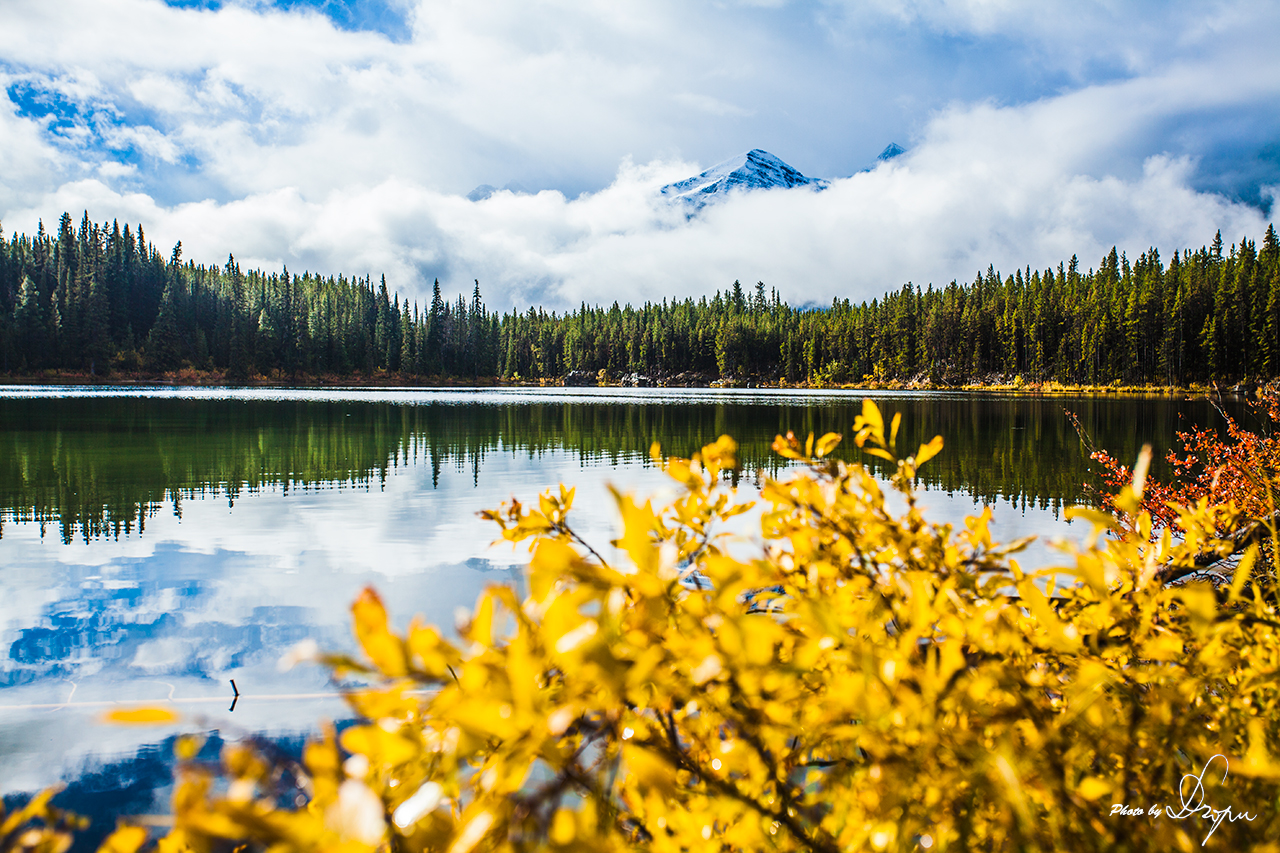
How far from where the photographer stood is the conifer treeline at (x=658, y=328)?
272ft

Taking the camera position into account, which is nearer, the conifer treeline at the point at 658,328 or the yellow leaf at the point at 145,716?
the yellow leaf at the point at 145,716

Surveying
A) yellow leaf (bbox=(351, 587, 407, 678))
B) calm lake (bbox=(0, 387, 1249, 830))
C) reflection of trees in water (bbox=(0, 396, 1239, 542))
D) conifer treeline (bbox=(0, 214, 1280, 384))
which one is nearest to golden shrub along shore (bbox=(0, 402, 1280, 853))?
yellow leaf (bbox=(351, 587, 407, 678))

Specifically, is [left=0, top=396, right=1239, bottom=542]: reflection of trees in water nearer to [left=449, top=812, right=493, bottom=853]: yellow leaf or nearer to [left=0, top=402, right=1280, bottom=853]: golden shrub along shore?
[left=0, top=402, right=1280, bottom=853]: golden shrub along shore

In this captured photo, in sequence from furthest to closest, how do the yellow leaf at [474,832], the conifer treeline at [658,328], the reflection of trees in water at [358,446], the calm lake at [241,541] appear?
the conifer treeline at [658,328] < the reflection of trees in water at [358,446] < the calm lake at [241,541] < the yellow leaf at [474,832]

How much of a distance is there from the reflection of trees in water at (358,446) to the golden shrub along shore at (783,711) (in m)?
4.41

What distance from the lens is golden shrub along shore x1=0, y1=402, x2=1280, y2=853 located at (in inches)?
28.2

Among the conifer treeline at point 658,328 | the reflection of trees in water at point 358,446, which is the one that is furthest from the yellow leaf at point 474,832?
the conifer treeline at point 658,328

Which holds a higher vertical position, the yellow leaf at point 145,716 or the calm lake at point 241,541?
the yellow leaf at point 145,716

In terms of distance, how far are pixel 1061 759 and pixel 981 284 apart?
132 metres

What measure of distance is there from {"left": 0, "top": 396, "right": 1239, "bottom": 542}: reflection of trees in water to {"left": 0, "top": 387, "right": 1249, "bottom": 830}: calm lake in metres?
0.14

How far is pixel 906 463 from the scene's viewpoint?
5.99 feet

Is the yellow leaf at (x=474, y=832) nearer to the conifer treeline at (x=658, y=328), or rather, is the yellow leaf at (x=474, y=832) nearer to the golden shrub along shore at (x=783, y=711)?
the golden shrub along shore at (x=783, y=711)

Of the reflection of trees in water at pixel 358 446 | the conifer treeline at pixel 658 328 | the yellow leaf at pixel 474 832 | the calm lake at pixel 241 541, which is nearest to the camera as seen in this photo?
the yellow leaf at pixel 474 832

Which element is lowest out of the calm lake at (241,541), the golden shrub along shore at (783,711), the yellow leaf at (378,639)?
the calm lake at (241,541)
